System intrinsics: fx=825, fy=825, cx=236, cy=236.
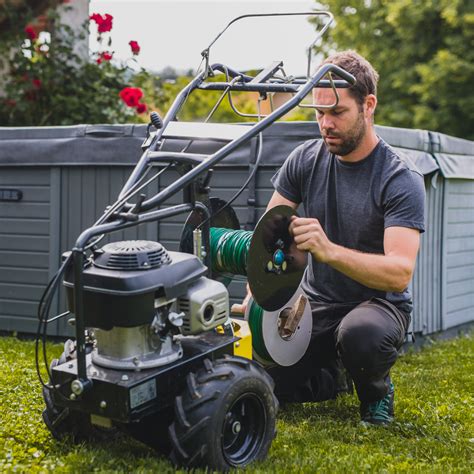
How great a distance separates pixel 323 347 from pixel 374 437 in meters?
0.49

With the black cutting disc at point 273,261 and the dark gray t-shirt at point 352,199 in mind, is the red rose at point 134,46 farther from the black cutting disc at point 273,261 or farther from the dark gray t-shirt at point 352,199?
the black cutting disc at point 273,261

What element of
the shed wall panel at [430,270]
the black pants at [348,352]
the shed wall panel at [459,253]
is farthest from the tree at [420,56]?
the black pants at [348,352]

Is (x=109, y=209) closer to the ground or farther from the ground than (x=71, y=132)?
closer to the ground

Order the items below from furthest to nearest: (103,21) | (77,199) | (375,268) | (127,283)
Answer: (103,21) → (77,199) → (375,268) → (127,283)

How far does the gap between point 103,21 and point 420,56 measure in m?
Result: 9.48

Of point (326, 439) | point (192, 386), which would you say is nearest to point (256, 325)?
point (326, 439)

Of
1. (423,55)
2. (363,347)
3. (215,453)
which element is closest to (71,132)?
(363,347)

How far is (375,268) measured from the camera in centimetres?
283

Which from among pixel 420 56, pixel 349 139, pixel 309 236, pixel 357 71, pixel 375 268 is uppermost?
pixel 420 56

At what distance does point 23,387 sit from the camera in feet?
11.0

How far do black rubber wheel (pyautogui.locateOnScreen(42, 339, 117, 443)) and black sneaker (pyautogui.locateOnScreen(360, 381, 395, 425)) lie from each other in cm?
101

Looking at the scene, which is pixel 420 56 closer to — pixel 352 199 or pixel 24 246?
pixel 24 246

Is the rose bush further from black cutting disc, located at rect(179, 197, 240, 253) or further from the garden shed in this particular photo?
black cutting disc, located at rect(179, 197, 240, 253)

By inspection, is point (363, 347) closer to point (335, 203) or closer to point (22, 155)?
point (335, 203)
